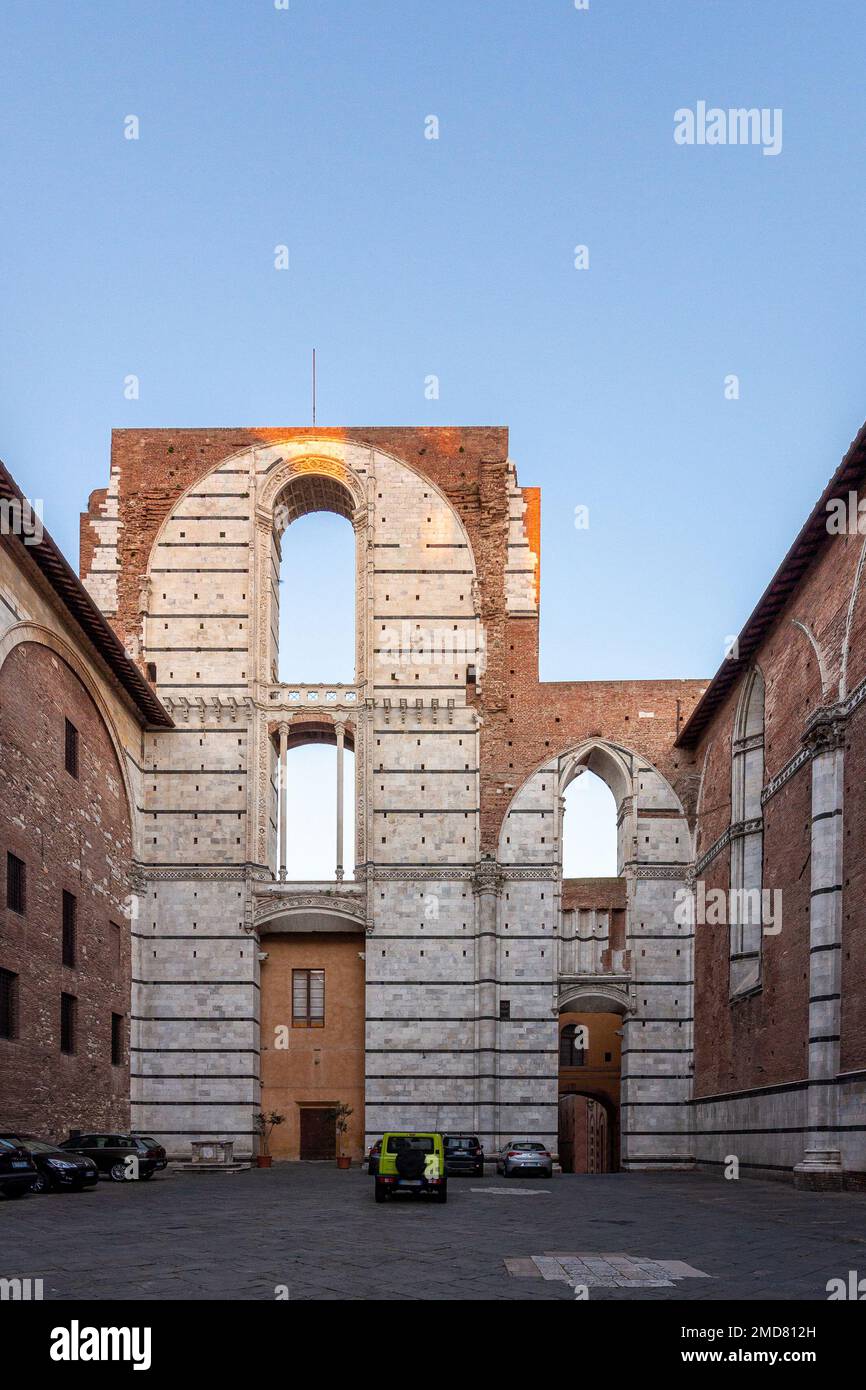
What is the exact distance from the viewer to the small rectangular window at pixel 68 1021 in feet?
109

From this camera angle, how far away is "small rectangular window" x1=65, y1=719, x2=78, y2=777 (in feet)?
112

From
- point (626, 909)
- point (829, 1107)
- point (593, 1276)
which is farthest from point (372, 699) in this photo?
point (593, 1276)

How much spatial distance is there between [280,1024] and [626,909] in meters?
10.3

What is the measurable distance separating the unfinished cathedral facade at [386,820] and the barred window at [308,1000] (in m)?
0.06

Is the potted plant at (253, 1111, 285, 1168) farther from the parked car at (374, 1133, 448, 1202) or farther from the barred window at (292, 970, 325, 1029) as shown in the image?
the parked car at (374, 1133, 448, 1202)

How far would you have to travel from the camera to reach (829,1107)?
26438mm

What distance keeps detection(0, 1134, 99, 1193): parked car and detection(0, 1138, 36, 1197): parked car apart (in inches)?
70.6

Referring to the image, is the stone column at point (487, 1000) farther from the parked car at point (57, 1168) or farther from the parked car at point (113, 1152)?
the parked car at point (57, 1168)

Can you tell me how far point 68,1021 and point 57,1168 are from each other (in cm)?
742

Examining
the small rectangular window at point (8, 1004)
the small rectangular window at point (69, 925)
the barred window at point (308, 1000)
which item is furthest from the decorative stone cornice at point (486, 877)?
the small rectangular window at point (8, 1004)

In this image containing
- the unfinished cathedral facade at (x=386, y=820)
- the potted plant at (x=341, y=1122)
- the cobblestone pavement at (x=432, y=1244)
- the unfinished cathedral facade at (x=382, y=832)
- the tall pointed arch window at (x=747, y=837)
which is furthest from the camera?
the potted plant at (x=341, y=1122)

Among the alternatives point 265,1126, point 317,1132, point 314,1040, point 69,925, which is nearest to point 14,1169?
point 69,925

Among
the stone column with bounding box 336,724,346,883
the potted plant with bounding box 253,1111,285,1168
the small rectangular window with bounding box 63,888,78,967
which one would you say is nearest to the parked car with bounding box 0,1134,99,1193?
the small rectangular window with bounding box 63,888,78,967

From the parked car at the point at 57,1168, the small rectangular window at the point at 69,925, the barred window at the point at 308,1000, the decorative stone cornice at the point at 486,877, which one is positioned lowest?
the parked car at the point at 57,1168
